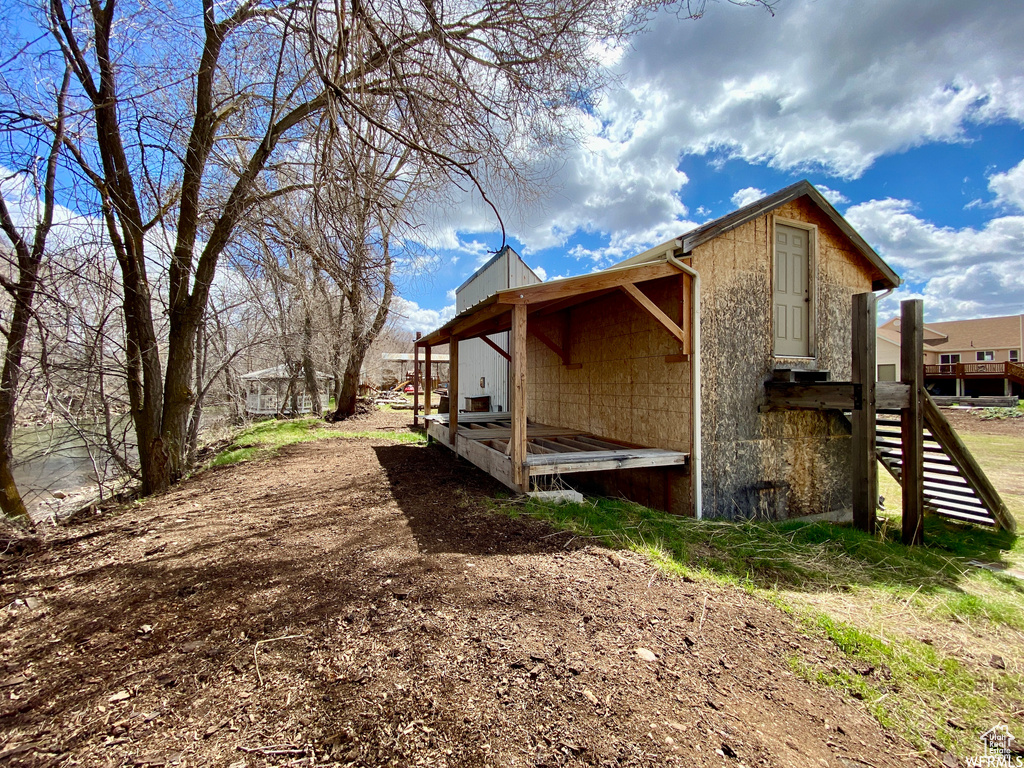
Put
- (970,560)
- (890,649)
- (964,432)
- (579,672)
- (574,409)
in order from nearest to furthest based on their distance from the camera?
(579,672) < (890,649) < (970,560) < (574,409) < (964,432)

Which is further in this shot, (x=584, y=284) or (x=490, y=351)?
(x=490, y=351)

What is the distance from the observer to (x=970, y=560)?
495 centimetres

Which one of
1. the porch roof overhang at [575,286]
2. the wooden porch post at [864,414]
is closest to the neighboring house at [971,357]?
the wooden porch post at [864,414]

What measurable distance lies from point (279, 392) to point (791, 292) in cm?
1790

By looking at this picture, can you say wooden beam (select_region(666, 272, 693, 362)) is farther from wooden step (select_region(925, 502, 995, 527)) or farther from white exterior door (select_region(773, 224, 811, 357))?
wooden step (select_region(925, 502, 995, 527))

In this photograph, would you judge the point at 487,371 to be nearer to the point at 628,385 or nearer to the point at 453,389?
the point at 453,389

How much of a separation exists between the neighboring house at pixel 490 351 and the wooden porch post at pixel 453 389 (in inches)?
121

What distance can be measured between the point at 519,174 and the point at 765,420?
4.71 metres

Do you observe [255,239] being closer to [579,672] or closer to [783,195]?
[579,672]

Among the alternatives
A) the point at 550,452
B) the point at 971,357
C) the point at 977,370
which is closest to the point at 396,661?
the point at 550,452

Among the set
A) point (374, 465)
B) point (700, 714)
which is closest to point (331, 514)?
point (374, 465)

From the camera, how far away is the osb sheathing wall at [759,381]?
18.9 feet

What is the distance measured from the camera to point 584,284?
5.11 metres

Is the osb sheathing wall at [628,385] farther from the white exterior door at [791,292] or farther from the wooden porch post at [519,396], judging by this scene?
the wooden porch post at [519,396]
